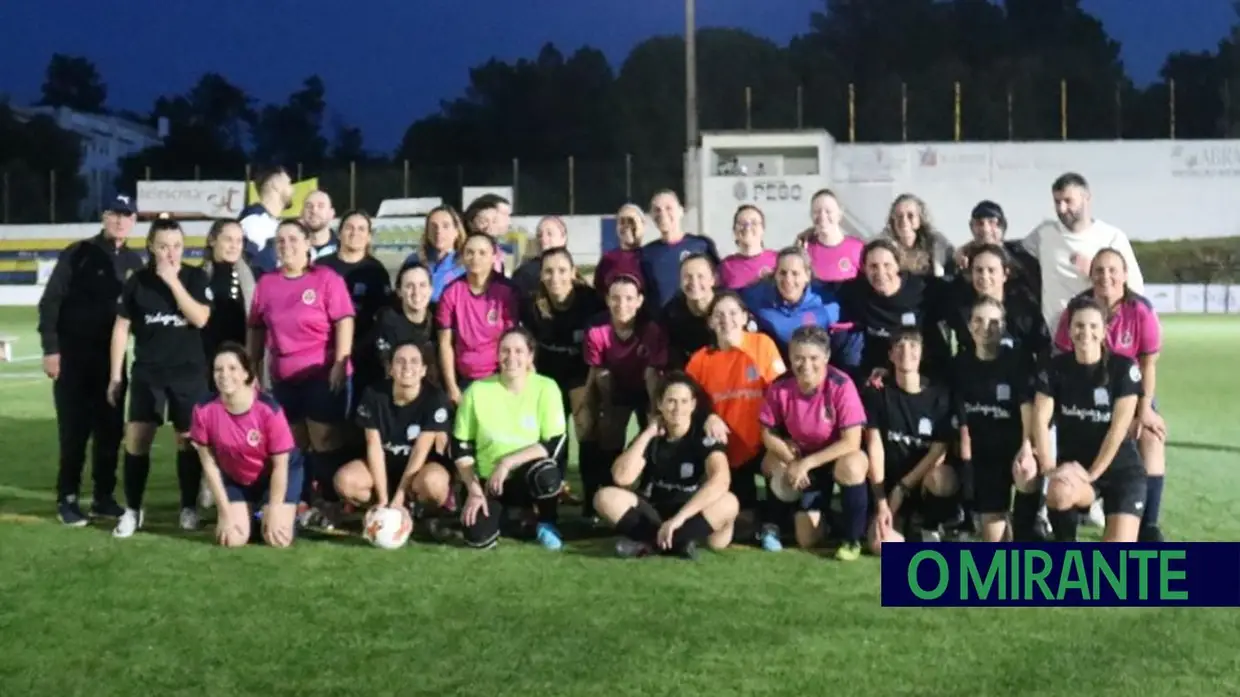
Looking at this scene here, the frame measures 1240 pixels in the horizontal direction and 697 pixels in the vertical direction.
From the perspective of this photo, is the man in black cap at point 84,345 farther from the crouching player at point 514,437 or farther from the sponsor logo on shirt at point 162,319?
the crouching player at point 514,437

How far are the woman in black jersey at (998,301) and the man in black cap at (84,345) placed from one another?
3.85 m

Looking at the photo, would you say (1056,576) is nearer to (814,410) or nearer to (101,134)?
(814,410)

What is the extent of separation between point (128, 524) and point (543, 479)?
188cm

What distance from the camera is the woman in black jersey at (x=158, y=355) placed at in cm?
573

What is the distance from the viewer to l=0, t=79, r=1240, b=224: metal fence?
34.6 meters

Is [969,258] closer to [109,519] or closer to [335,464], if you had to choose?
[335,464]

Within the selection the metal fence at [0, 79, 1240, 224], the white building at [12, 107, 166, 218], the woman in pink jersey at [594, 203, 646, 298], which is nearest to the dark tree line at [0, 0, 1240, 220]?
the metal fence at [0, 79, 1240, 224]

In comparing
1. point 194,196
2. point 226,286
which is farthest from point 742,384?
point 194,196

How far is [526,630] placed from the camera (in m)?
4.09

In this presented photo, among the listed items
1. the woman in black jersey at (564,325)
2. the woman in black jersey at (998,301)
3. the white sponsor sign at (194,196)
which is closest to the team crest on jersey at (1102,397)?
the woman in black jersey at (998,301)

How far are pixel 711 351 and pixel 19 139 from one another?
44.9 metres

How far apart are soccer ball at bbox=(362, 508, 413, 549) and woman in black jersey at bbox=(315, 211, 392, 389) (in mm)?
1009

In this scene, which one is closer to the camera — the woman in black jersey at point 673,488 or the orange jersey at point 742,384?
the woman in black jersey at point 673,488

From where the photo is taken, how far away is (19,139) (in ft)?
145
